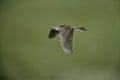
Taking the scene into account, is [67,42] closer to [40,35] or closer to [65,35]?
[65,35]

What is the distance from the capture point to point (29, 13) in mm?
2646

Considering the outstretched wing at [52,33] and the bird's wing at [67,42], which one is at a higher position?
the outstretched wing at [52,33]

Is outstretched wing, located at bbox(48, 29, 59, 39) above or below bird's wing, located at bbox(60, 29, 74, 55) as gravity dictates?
above

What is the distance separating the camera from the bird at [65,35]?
259cm

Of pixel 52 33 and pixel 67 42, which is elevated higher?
pixel 52 33

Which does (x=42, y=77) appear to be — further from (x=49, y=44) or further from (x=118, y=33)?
(x=118, y=33)

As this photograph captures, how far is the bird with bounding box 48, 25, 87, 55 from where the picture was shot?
8.50ft

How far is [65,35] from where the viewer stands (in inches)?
102

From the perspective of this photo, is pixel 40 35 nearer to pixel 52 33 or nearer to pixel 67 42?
pixel 52 33

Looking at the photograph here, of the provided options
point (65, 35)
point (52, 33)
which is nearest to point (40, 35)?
point (52, 33)

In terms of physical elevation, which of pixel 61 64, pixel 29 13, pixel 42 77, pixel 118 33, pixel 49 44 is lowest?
pixel 42 77

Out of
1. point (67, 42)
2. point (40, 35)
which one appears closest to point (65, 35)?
point (67, 42)

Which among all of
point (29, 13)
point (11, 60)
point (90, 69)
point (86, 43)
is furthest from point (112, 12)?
point (11, 60)

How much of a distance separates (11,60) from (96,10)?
3.95ft
